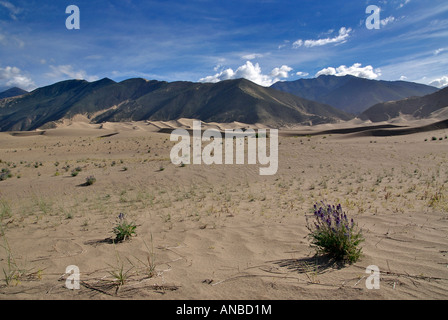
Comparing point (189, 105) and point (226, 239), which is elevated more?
point (189, 105)

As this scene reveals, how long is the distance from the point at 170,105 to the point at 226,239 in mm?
113030

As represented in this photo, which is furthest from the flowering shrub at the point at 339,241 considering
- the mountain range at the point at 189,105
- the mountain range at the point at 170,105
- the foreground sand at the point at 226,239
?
the mountain range at the point at 189,105

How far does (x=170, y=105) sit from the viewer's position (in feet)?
367

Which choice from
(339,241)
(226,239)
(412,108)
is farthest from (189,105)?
(339,241)

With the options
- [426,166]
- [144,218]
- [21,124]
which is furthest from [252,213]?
[21,124]

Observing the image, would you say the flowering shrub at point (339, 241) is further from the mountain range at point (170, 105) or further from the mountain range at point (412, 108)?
the mountain range at point (412, 108)

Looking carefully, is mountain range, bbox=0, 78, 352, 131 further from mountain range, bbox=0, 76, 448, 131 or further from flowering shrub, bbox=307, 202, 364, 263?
flowering shrub, bbox=307, 202, 364, 263

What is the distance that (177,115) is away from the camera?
351 feet

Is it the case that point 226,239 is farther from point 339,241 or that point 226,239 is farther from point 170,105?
point 170,105

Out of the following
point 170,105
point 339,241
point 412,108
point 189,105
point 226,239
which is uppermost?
point 170,105

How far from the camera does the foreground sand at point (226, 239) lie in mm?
2568
